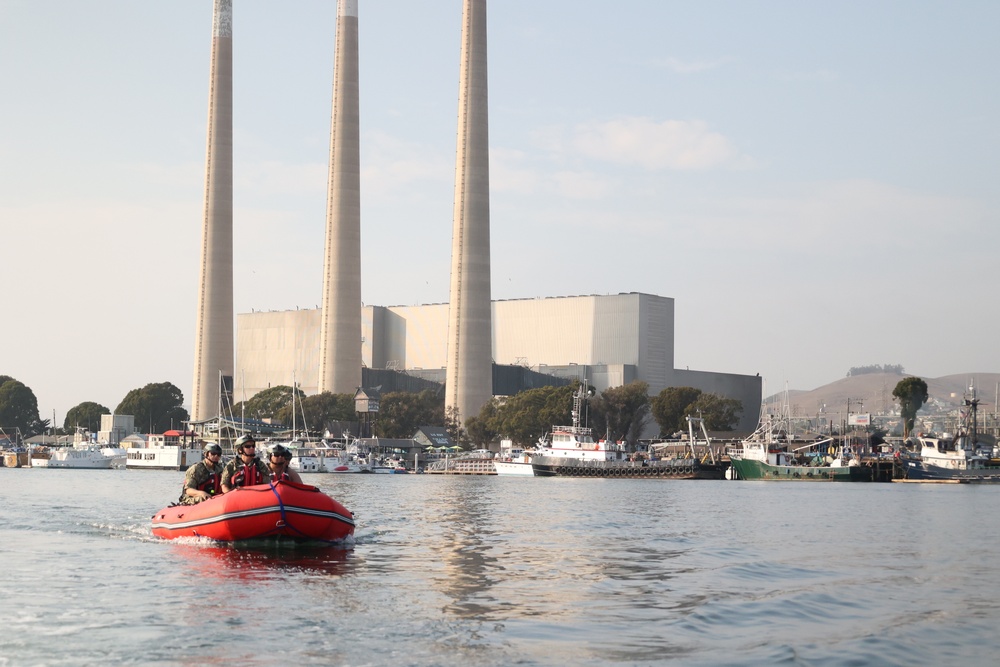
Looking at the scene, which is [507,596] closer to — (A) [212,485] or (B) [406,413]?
(A) [212,485]

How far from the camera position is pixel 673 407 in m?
176

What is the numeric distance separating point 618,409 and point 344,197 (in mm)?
45483

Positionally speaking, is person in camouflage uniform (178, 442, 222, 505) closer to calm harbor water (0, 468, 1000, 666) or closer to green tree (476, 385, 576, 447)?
calm harbor water (0, 468, 1000, 666)

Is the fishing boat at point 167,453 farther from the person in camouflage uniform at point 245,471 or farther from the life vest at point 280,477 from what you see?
the life vest at point 280,477

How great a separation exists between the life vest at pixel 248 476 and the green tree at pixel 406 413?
6112 inches

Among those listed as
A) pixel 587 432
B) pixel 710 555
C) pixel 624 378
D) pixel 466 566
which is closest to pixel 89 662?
pixel 466 566

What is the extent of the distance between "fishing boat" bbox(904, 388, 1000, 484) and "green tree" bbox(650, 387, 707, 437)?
3845cm

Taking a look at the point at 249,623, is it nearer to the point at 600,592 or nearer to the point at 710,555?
the point at 600,592

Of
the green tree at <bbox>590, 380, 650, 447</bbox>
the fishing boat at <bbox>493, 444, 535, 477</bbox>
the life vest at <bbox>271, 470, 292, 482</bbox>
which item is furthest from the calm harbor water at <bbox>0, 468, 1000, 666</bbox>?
the green tree at <bbox>590, 380, 650, 447</bbox>

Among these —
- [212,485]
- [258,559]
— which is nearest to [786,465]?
[212,485]

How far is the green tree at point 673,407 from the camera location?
6944 inches

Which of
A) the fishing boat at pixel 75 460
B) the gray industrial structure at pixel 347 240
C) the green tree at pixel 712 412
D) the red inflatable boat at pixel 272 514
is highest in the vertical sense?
the gray industrial structure at pixel 347 240

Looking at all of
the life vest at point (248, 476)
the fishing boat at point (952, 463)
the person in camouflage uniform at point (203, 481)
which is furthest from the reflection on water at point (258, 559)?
the fishing boat at point (952, 463)

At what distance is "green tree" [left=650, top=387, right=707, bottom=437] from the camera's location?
176375mm
